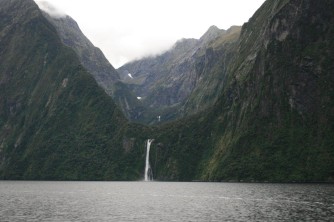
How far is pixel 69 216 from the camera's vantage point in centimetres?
9556

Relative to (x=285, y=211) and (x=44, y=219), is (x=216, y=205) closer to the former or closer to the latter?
(x=285, y=211)

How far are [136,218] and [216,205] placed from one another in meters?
33.8

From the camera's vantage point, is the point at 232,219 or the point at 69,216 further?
the point at 69,216

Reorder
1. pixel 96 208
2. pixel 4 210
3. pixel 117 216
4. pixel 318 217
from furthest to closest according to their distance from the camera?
pixel 96 208
pixel 4 210
pixel 117 216
pixel 318 217

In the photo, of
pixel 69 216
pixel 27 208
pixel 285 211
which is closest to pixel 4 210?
pixel 27 208

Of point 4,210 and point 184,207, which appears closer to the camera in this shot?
point 4,210

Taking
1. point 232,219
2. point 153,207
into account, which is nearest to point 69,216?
point 153,207

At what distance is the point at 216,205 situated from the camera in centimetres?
11925

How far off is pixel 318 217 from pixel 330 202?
1139 inches

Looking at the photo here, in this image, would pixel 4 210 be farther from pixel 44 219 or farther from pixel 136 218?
pixel 136 218

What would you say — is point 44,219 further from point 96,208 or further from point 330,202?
point 330,202

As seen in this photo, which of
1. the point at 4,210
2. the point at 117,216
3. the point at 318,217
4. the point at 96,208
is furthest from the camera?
the point at 96,208

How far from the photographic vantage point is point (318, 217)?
8756cm

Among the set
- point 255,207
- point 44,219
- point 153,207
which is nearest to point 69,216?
point 44,219
